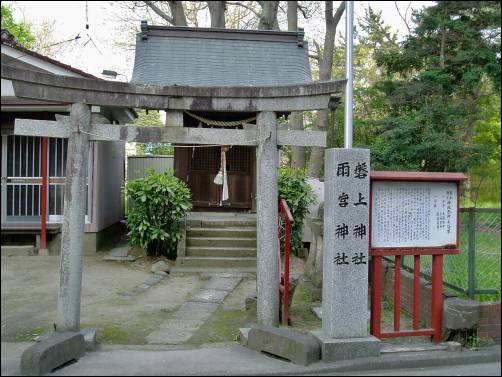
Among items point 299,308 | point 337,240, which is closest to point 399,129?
point 299,308

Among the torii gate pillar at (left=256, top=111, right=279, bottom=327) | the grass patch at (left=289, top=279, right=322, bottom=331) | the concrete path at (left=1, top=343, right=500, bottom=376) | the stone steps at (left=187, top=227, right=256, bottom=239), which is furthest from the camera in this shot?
the stone steps at (left=187, top=227, right=256, bottom=239)

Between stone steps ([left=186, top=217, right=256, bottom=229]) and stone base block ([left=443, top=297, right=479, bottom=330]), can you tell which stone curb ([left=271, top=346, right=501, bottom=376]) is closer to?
stone base block ([left=443, top=297, right=479, bottom=330])

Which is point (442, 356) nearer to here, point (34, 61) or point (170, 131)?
point (170, 131)

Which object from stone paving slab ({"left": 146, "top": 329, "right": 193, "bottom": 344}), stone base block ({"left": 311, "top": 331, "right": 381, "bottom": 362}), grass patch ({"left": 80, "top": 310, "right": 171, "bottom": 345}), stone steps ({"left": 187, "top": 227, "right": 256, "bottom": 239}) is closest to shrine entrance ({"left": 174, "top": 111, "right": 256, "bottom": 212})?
stone steps ({"left": 187, "top": 227, "right": 256, "bottom": 239})

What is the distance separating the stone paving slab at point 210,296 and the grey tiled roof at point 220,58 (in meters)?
6.13

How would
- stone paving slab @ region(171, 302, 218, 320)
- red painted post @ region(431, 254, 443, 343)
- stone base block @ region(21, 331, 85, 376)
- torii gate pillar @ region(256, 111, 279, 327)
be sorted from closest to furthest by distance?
stone base block @ region(21, 331, 85, 376), red painted post @ region(431, 254, 443, 343), torii gate pillar @ region(256, 111, 279, 327), stone paving slab @ region(171, 302, 218, 320)

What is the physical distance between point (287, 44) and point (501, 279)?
38.2 ft

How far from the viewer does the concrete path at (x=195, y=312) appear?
751cm

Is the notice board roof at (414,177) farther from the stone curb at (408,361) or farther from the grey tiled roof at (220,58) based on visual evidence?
the grey tiled roof at (220,58)

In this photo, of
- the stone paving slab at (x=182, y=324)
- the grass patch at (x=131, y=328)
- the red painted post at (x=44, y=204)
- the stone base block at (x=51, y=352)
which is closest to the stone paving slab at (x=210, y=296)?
the grass patch at (x=131, y=328)

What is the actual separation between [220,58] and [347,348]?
36.4 feet

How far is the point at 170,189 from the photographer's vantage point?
12.8 meters

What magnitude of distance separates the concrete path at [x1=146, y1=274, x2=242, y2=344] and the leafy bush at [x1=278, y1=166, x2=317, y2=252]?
2.35 meters

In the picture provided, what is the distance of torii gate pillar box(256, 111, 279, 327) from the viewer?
23.3 ft
